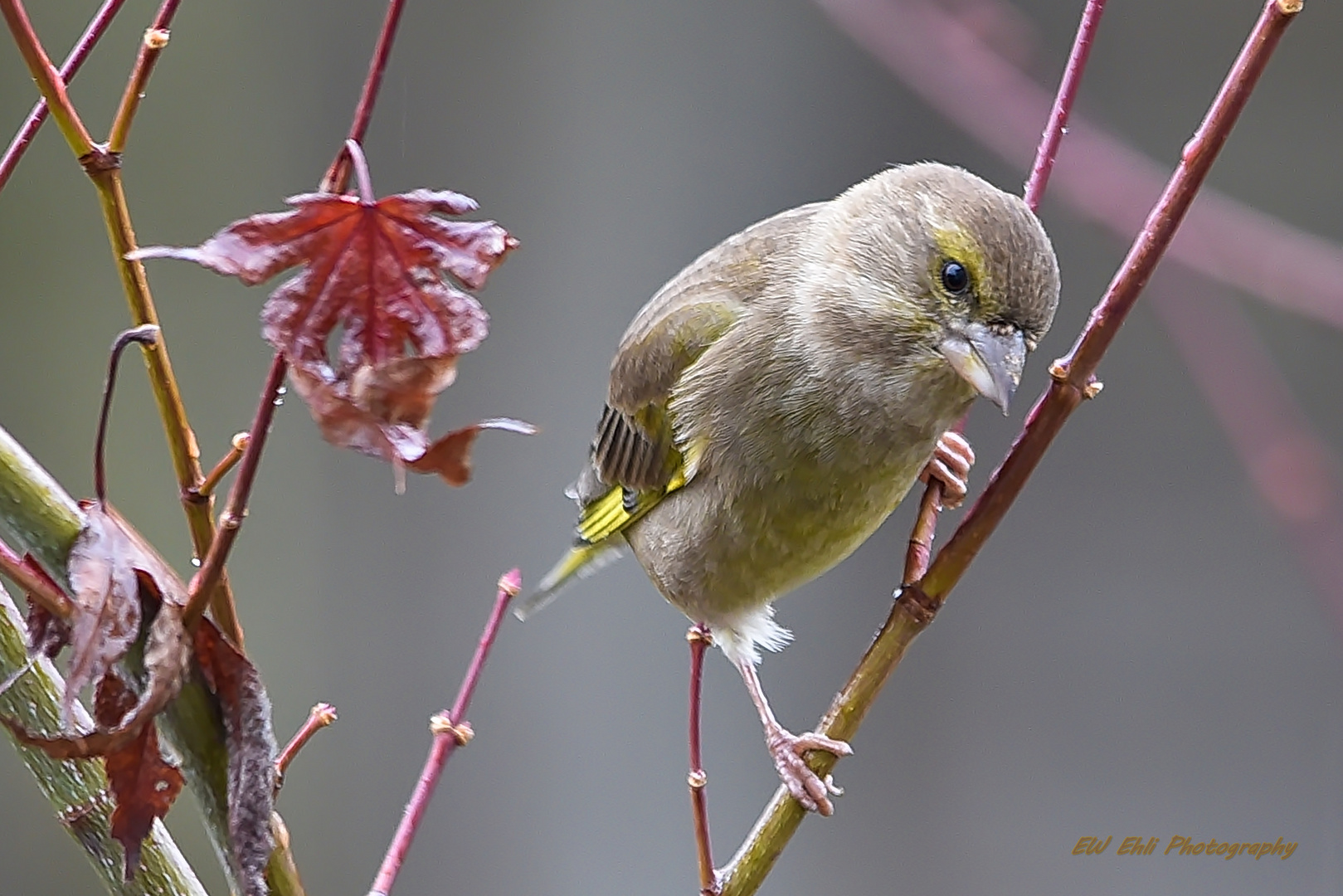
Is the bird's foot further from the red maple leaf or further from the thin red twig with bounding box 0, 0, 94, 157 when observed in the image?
the thin red twig with bounding box 0, 0, 94, 157

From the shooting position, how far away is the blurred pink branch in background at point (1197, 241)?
1.36 metres

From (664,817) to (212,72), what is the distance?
1.69 m

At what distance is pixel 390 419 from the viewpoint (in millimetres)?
555

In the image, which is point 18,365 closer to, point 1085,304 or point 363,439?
point 1085,304

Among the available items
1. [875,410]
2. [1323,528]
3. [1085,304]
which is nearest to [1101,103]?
[1085,304]

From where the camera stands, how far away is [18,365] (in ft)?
8.46

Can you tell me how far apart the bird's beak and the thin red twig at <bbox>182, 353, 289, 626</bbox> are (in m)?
0.63

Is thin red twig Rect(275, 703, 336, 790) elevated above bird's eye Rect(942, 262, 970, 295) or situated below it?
below

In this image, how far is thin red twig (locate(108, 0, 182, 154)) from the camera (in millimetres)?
604

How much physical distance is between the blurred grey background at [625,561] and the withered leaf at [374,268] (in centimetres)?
181

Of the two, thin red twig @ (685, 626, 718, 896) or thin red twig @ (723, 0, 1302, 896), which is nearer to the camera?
thin red twig @ (723, 0, 1302, 896)

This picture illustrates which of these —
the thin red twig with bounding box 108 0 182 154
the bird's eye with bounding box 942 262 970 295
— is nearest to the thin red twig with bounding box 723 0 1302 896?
the bird's eye with bounding box 942 262 970 295

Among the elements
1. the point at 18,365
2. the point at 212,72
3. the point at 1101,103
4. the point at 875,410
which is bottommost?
the point at 18,365

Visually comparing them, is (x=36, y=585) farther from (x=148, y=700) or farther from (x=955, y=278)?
(x=955, y=278)
